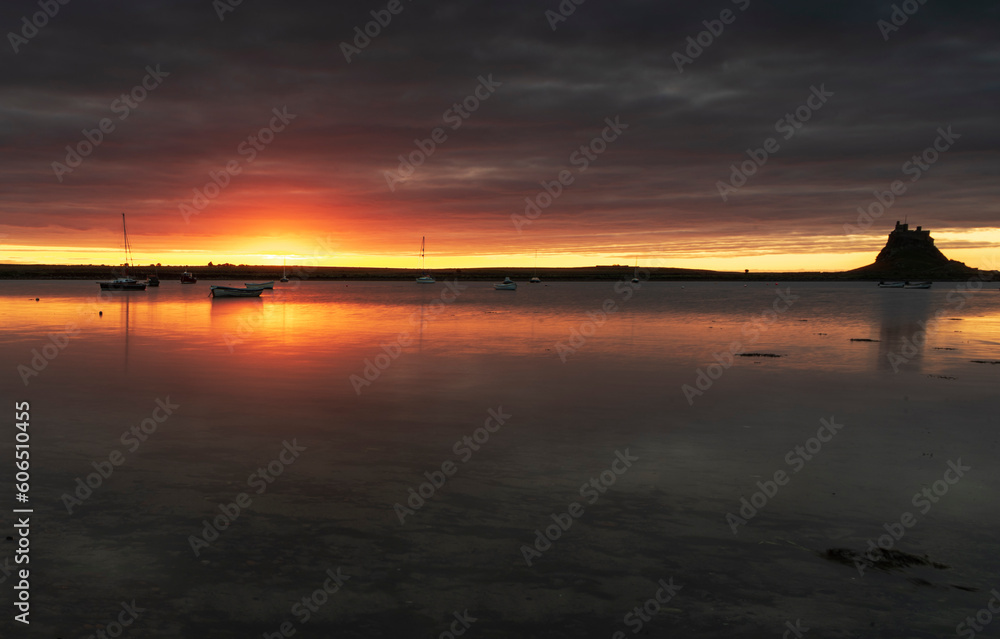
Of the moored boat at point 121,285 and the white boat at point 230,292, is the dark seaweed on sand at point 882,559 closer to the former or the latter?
the white boat at point 230,292

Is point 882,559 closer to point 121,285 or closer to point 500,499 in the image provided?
point 500,499

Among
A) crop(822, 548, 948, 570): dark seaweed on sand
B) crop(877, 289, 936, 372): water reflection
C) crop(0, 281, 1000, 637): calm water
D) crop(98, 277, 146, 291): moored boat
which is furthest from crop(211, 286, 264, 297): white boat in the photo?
crop(822, 548, 948, 570): dark seaweed on sand

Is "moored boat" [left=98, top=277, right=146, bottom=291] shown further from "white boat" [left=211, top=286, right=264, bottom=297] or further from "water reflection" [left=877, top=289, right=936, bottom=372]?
"water reflection" [left=877, top=289, right=936, bottom=372]

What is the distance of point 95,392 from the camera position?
700 inches

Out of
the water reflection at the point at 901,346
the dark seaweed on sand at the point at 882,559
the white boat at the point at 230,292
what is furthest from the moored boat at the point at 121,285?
the dark seaweed on sand at the point at 882,559

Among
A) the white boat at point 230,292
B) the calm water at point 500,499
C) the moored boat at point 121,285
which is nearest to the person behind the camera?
the calm water at point 500,499

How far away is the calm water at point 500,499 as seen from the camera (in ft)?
21.3

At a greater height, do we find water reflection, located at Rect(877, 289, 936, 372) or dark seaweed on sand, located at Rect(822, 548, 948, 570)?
water reflection, located at Rect(877, 289, 936, 372)

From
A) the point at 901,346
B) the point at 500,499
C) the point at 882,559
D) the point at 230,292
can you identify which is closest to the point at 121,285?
the point at 230,292

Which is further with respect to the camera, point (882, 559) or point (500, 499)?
point (500, 499)

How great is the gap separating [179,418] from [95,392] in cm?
478

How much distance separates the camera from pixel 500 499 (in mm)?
9539

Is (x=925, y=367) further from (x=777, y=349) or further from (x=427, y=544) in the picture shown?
(x=427, y=544)

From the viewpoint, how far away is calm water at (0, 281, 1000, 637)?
648cm
